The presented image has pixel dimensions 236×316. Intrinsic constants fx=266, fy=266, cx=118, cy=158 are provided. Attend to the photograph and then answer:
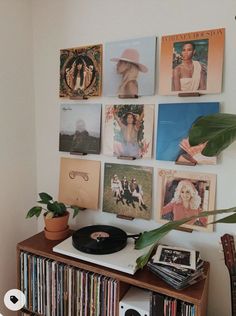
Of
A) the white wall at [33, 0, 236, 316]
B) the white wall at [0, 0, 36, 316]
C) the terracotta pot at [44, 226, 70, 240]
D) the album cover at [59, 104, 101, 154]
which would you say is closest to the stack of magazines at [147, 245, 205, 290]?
the white wall at [33, 0, 236, 316]

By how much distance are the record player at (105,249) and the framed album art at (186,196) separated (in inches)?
8.3

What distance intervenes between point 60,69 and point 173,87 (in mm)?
665

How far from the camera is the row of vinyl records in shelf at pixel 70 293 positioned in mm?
1024

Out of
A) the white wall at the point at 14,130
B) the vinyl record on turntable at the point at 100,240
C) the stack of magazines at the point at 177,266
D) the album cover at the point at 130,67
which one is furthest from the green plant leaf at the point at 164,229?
the white wall at the point at 14,130

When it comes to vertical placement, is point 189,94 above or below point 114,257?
above

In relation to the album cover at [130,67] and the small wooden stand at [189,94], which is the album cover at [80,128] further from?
the small wooden stand at [189,94]

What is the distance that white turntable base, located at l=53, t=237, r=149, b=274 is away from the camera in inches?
42.6

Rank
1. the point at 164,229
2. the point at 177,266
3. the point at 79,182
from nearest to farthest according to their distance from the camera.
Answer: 1. the point at 164,229
2. the point at 177,266
3. the point at 79,182

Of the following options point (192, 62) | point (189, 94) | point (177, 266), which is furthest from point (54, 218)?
point (192, 62)

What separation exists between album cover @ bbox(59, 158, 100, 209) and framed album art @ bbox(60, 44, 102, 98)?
378 mm

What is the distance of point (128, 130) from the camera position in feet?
4.39

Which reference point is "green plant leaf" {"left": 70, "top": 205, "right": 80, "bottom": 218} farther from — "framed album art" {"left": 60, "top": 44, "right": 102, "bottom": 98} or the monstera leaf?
the monstera leaf

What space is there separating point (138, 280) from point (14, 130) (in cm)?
102

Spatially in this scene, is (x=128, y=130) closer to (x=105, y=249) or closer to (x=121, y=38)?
(x=121, y=38)
